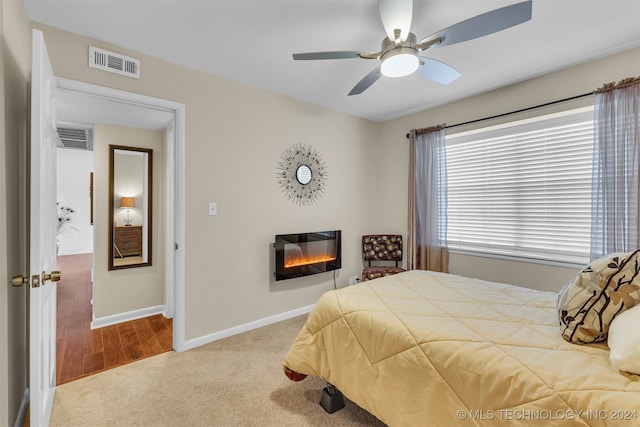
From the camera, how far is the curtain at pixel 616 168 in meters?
2.24

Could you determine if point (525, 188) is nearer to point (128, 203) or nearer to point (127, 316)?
point (128, 203)

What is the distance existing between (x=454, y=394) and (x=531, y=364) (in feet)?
1.06

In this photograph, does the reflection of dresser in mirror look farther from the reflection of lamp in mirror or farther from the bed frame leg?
the bed frame leg

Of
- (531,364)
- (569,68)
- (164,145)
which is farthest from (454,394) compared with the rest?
(164,145)

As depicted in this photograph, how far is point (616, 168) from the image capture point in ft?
7.60

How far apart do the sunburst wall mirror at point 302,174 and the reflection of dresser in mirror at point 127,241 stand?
1981 mm

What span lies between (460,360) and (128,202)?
12.6 feet

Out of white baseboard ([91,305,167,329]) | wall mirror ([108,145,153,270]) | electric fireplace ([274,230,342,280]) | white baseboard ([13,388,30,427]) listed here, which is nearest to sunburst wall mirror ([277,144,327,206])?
electric fireplace ([274,230,342,280])

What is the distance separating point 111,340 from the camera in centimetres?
290

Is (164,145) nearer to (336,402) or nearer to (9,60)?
(9,60)

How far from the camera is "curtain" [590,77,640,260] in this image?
224cm

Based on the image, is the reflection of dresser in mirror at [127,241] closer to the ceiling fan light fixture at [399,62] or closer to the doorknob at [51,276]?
the doorknob at [51,276]

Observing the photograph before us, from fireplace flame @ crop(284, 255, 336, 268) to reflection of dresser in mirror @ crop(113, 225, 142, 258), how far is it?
1.94m

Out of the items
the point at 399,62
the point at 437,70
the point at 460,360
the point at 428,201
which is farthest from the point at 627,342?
the point at 428,201
